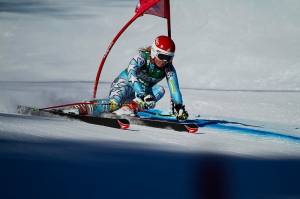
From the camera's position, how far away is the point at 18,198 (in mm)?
2830

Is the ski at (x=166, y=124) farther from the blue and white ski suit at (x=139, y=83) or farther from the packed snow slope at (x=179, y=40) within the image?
the packed snow slope at (x=179, y=40)

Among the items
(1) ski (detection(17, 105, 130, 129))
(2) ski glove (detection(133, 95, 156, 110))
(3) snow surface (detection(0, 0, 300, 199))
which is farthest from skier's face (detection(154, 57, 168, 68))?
(3) snow surface (detection(0, 0, 300, 199))

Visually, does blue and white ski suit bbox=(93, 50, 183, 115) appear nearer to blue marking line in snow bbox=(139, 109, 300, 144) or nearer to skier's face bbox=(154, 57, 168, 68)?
skier's face bbox=(154, 57, 168, 68)

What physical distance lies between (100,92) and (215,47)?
17.9 ft

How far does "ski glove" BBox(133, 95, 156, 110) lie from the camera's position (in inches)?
268

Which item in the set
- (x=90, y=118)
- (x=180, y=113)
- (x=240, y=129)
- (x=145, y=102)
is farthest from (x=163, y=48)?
(x=240, y=129)

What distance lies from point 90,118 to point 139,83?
753 millimetres

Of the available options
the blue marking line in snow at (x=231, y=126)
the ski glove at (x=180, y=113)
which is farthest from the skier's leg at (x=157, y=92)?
the ski glove at (x=180, y=113)

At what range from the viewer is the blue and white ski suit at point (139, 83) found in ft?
23.5

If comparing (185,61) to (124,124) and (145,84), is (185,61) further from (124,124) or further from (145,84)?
(124,124)

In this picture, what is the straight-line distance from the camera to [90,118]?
671cm

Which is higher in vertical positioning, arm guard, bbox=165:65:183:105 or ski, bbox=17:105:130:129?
arm guard, bbox=165:65:183:105

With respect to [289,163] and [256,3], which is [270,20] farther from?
[289,163]

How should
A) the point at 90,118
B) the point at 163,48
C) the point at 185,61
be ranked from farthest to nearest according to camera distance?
the point at 185,61 → the point at 163,48 → the point at 90,118
